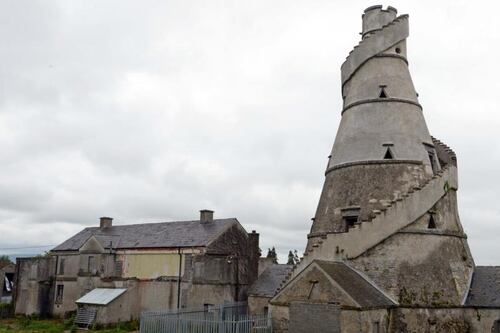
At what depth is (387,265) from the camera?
20234mm

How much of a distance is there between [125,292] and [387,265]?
19353 mm

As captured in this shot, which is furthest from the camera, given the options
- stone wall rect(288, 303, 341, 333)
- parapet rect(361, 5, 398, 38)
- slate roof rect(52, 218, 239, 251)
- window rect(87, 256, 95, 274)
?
window rect(87, 256, 95, 274)

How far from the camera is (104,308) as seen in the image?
3216cm

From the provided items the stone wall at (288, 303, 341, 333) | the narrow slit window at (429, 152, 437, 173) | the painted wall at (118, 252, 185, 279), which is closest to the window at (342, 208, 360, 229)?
the stone wall at (288, 303, 341, 333)

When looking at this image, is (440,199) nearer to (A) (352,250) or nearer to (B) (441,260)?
(B) (441,260)

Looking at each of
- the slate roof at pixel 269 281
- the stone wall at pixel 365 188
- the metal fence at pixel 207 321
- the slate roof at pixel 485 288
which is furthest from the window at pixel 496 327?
the slate roof at pixel 269 281

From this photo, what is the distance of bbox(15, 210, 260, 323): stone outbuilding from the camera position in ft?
104

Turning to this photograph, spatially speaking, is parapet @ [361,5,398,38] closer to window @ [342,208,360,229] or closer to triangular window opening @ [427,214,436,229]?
window @ [342,208,360,229]

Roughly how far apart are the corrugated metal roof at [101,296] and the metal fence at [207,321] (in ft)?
20.7

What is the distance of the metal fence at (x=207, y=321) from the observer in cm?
2191

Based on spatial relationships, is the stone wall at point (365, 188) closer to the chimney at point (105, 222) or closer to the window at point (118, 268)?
the window at point (118, 268)

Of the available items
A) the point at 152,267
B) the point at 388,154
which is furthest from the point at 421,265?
the point at 152,267

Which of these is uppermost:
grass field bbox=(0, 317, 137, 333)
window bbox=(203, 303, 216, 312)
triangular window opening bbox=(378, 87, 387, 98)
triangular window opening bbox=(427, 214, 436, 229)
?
triangular window opening bbox=(378, 87, 387, 98)

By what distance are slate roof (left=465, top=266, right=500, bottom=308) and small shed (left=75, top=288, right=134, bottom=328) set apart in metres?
21.3
